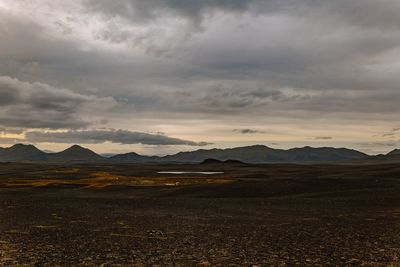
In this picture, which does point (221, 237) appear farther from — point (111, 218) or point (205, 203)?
point (205, 203)

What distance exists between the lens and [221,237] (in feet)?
80.7

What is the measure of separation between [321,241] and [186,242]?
24.1ft

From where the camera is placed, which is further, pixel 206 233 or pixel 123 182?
pixel 123 182

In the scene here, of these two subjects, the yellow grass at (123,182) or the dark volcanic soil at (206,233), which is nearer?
the dark volcanic soil at (206,233)

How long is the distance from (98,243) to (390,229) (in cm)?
1808

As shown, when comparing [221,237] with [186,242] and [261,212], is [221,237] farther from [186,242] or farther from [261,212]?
[261,212]

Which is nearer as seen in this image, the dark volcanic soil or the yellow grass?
the dark volcanic soil

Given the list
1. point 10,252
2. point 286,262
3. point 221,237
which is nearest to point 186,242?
point 221,237

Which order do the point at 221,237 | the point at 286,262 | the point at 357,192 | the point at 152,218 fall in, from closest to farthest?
1. the point at 286,262
2. the point at 221,237
3. the point at 152,218
4. the point at 357,192

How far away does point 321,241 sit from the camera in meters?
23.2

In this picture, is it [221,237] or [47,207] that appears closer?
[221,237]

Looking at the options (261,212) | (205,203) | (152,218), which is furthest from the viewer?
(205,203)

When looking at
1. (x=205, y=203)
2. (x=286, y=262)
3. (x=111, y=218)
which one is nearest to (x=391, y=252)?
(x=286, y=262)

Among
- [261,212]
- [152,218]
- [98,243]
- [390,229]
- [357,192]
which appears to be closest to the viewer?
[98,243]
